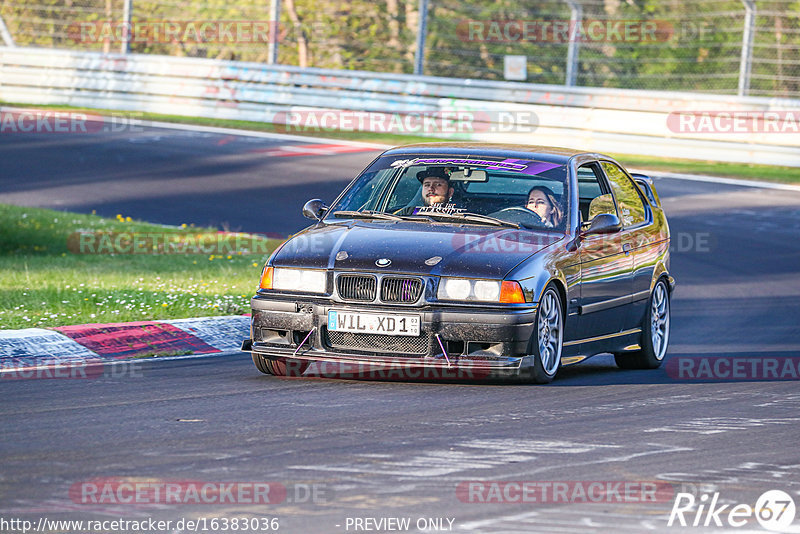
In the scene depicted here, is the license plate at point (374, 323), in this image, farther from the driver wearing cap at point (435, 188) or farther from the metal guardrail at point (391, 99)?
the metal guardrail at point (391, 99)

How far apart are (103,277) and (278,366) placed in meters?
5.00

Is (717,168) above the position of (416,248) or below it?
below

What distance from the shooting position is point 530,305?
325 inches

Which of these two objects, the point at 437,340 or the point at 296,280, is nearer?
the point at 437,340

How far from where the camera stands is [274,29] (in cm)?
2747

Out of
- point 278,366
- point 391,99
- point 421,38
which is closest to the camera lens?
point 278,366

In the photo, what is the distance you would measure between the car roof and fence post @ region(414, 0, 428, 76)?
679 inches

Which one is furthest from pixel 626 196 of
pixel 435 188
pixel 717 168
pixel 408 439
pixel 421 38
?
pixel 421 38

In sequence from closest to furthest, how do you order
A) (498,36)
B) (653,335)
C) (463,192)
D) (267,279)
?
(267,279) < (463,192) < (653,335) < (498,36)

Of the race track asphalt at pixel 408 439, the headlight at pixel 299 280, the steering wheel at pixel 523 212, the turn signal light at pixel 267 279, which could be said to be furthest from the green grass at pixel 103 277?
the steering wheel at pixel 523 212

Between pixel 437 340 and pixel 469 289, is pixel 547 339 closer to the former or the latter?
pixel 469 289

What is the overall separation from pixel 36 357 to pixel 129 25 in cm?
2037

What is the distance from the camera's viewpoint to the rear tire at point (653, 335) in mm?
10109

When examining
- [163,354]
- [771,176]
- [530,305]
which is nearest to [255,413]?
[530,305]
